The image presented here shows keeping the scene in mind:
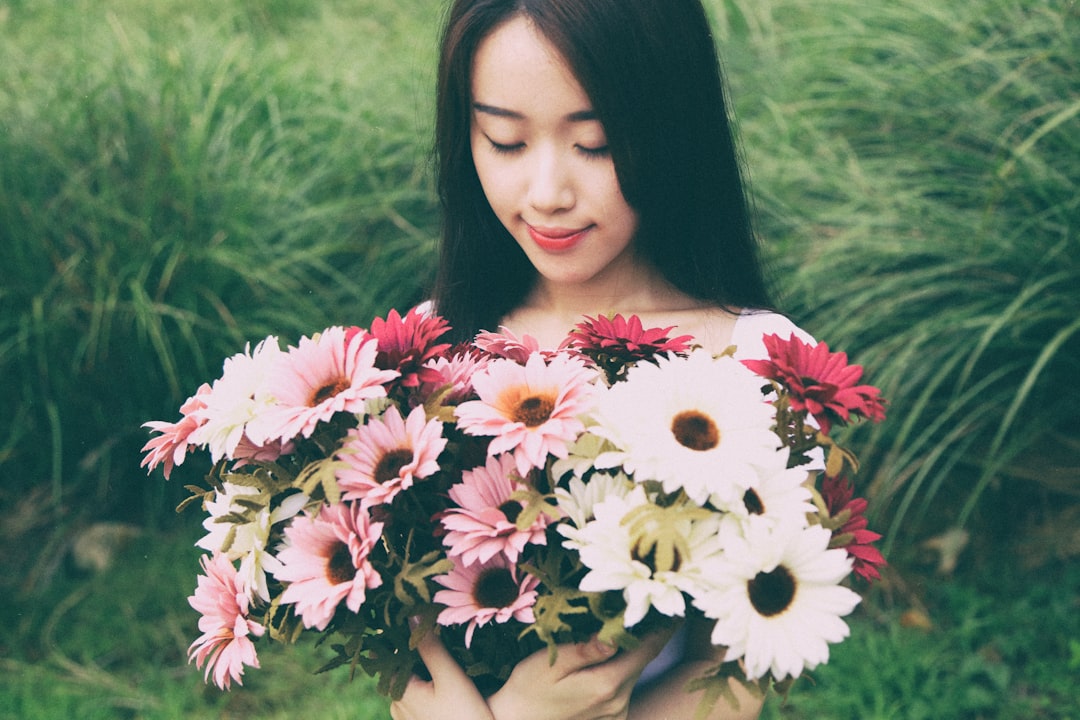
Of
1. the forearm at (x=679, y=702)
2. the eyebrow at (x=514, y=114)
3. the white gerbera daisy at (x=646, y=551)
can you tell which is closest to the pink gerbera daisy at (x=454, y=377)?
the white gerbera daisy at (x=646, y=551)

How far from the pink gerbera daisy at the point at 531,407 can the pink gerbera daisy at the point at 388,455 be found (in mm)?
41

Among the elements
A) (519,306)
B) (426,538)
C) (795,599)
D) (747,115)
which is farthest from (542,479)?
(747,115)

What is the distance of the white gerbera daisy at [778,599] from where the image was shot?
88 cm

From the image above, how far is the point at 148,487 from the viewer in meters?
3.02

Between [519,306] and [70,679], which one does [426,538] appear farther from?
[70,679]

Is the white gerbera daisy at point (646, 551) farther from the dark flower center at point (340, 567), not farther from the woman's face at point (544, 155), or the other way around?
the woman's face at point (544, 155)

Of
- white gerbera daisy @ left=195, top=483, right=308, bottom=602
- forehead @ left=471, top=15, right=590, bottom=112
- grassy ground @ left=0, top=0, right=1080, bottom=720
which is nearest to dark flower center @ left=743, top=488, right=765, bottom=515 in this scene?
white gerbera daisy @ left=195, top=483, right=308, bottom=602

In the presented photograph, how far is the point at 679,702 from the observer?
1.23 m

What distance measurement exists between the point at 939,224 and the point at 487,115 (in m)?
1.77

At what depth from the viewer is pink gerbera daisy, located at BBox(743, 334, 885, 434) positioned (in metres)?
0.98

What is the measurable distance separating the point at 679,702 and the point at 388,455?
518mm

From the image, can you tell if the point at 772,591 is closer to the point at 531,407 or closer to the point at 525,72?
the point at 531,407

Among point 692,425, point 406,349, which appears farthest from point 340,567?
point 692,425

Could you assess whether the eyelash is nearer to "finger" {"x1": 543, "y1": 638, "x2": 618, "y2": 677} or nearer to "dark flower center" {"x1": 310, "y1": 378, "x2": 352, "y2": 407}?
"dark flower center" {"x1": 310, "y1": 378, "x2": 352, "y2": 407}
